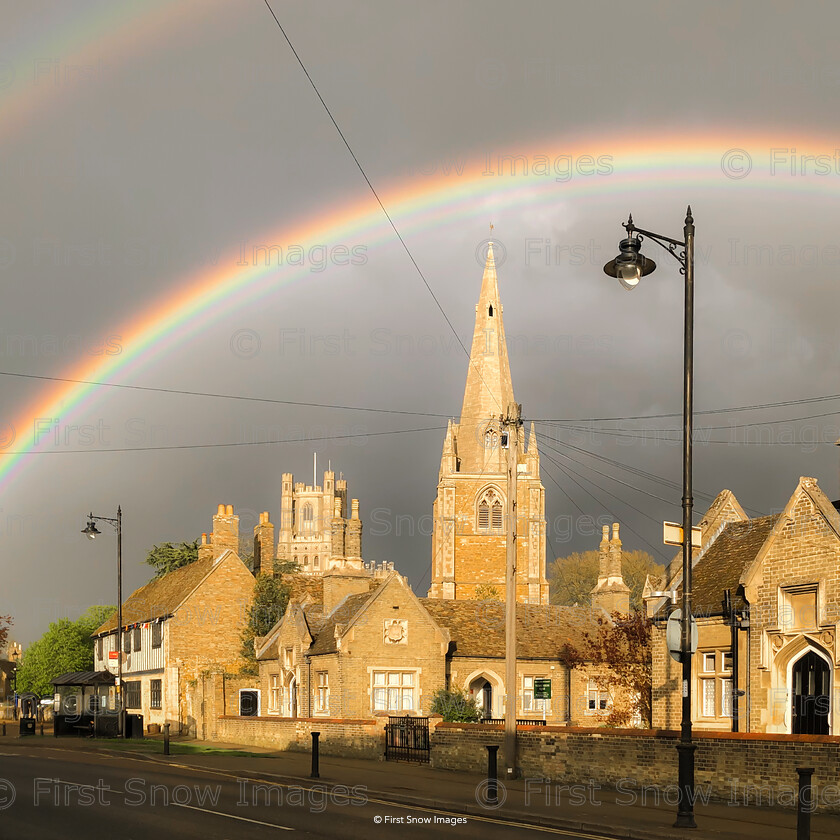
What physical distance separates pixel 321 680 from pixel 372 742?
11302mm

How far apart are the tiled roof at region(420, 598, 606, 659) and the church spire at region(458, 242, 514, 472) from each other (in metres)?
65.1

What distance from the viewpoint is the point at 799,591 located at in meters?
28.0

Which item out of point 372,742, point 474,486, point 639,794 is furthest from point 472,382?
point 639,794

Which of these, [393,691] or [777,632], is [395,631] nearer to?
[393,691]

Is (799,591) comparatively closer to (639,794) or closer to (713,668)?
(713,668)

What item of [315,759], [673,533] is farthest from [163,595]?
[673,533]

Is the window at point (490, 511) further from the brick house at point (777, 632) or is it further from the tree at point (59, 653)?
the brick house at point (777, 632)

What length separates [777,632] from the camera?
92.1 feet

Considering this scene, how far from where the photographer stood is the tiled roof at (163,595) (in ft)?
194

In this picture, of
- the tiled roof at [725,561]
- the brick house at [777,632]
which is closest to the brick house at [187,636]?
the tiled roof at [725,561]

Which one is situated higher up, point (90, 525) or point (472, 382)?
point (472, 382)

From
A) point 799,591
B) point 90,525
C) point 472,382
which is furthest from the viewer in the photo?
point 472,382

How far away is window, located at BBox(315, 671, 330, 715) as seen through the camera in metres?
44.4

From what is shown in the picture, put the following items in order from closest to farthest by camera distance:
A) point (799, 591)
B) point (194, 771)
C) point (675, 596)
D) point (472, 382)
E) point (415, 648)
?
point (799, 591) < point (194, 771) < point (675, 596) < point (415, 648) < point (472, 382)
